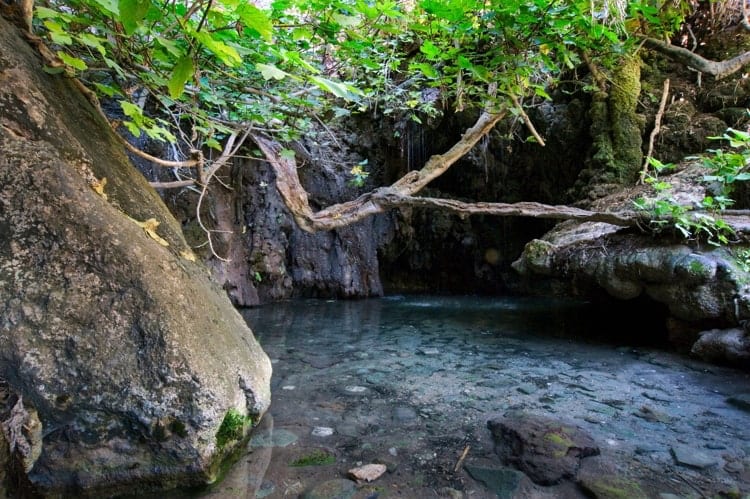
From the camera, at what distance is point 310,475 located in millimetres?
2285

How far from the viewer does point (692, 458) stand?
254 cm

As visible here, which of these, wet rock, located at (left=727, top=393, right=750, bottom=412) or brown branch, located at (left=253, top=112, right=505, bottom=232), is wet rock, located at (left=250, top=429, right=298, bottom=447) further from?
wet rock, located at (left=727, top=393, right=750, bottom=412)

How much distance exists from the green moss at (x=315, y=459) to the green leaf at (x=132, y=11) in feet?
7.08

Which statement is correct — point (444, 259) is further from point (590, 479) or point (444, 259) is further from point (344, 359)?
point (590, 479)

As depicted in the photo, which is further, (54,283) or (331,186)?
(331,186)

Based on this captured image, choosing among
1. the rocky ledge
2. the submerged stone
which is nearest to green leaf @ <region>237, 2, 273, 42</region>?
the submerged stone

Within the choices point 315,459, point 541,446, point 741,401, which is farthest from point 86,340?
point 741,401

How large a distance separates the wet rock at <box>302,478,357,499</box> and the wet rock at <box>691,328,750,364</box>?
4173mm

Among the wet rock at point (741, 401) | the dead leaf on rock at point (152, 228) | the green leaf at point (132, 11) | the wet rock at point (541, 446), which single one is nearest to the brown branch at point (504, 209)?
the wet rock at point (741, 401)

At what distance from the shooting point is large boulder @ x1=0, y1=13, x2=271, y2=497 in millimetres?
1898

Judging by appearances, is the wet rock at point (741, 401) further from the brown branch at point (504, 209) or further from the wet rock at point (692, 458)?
the brown branch at point (504, 209)

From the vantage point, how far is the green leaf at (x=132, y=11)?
42.2 inches

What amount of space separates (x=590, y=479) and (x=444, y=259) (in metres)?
10.4

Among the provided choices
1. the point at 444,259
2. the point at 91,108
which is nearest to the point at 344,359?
the point at 91,108
